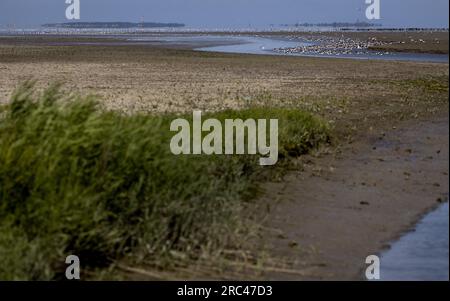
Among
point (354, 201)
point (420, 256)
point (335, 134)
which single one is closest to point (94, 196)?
point (420, 256)

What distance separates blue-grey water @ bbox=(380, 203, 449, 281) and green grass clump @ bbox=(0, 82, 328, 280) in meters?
1.61

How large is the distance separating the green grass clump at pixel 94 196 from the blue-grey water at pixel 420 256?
161 cm

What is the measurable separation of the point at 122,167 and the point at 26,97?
1368 mm

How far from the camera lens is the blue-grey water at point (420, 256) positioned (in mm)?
8273

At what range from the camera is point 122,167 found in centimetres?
858

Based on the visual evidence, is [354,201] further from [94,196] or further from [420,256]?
[94,196]

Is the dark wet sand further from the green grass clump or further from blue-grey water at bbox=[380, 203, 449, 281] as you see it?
the green grass clump

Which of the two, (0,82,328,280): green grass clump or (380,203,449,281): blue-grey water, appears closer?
(0,82,328,280): green grass clump

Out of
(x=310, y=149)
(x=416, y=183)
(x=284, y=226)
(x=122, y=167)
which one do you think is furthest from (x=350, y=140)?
(x=122, y=167)

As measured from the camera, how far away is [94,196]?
7988mm

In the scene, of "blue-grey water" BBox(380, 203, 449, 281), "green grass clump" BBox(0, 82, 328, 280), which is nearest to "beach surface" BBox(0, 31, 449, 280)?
"blue-grey water" BBox(380, 203, 449, 281)

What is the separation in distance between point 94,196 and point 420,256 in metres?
3.55

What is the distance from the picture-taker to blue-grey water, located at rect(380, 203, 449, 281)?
8273mm
